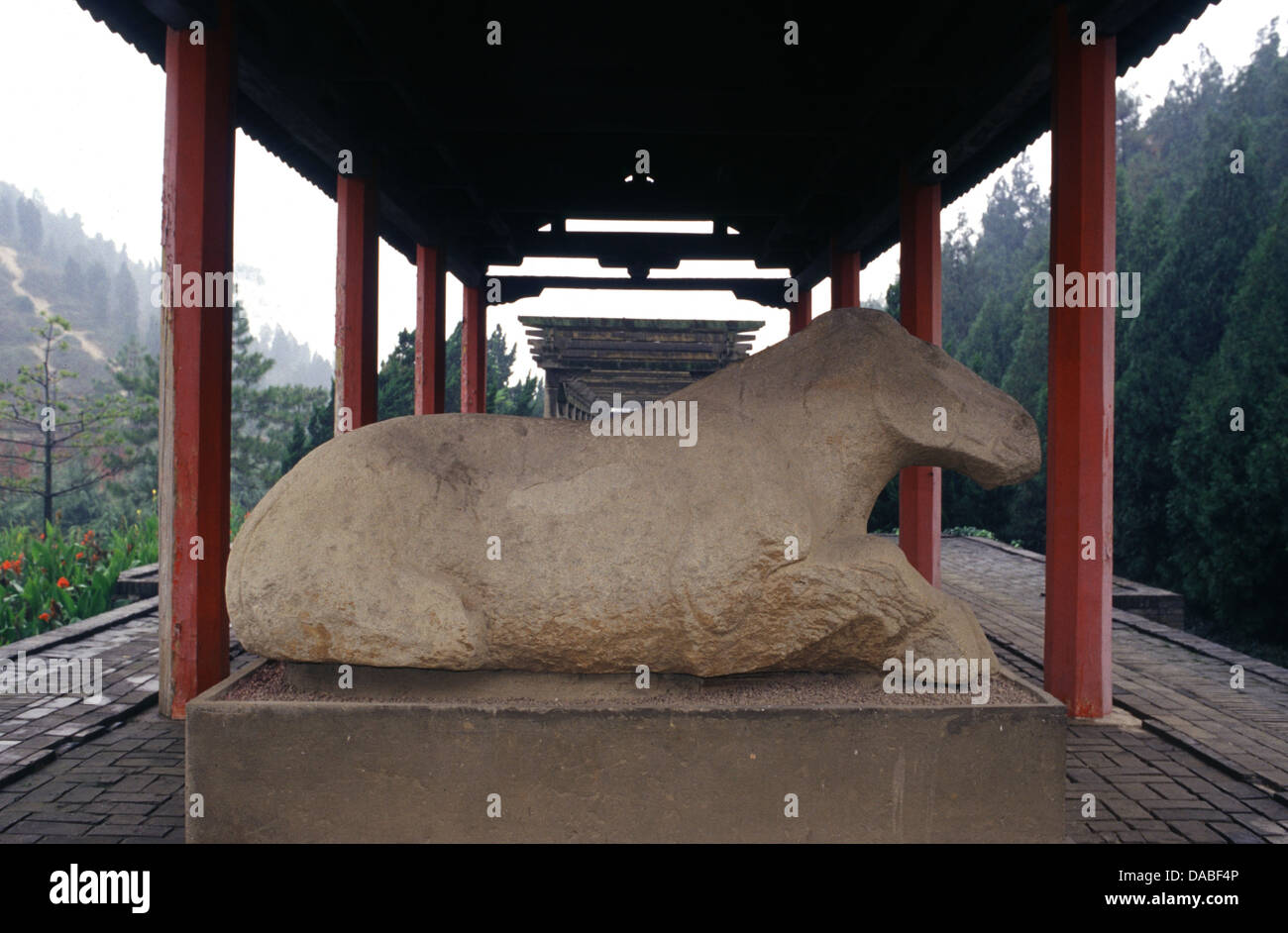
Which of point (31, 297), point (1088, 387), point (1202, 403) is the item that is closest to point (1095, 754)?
point (1088, 387)

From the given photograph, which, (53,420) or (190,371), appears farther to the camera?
(53,420)

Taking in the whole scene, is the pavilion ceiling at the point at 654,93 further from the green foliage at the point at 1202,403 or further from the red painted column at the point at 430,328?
the green foliage at the point at 1202,403

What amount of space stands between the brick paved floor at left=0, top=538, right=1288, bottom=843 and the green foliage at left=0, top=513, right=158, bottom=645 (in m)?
0.90

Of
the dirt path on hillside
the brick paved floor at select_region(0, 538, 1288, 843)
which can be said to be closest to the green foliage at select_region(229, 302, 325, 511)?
the brick paved floor at select_region(0, 538, 1288, 843)

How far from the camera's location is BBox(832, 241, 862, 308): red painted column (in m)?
9.26

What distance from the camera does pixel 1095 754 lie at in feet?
12.9

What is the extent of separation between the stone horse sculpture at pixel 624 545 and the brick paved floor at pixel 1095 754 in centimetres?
109

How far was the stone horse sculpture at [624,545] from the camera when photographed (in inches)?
108

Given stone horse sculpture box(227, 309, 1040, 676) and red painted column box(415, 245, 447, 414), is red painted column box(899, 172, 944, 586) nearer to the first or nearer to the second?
stone horse sculpture box(227, 309, 1040, 676)

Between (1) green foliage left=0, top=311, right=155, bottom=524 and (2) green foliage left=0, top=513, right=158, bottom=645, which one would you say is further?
(1) green foliage left=0, top=311, right=155, bottom=524

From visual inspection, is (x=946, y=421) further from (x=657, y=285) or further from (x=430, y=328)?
(x=657, y=285)

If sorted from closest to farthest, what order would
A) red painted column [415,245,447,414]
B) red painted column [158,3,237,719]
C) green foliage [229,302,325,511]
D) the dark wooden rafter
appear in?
red painted column [158,3,237,719], red painted column [415,245,447,414], the dark wooden rafter, green foliage [229,302,325,511]

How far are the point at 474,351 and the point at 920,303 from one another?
7.00 meters

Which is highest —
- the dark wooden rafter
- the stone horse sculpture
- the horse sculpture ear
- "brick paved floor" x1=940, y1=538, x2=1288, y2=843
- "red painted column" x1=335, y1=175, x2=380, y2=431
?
the dark wooden rafter
